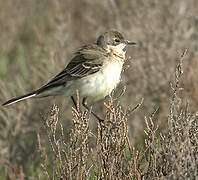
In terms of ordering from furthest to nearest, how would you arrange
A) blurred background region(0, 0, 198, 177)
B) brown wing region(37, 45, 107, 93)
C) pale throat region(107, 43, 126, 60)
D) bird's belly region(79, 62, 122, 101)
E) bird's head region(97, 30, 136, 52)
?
1. blurred background region(0, 0, 198, 177)
2. bird's head region(97, 30, 136, 52)
3. pale throat region(107, 43, 126, 60)
4. brown wing region(37, 45, 107, 93)
5. bird's belly region(79, 62, 122, 101)

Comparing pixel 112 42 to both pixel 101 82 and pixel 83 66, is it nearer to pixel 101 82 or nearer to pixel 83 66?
pixel 83 66

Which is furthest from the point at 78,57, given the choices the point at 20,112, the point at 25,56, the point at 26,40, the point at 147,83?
the point at 26,40

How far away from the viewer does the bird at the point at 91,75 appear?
196 inches

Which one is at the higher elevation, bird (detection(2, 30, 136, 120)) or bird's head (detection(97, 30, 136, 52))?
bird's head (detection(97, 30, 136, 52))

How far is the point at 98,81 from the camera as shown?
5004 mm

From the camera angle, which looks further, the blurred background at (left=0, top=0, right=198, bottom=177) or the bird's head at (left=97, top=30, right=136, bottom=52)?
the blurred background at (left=0, top=0, right=198, bottom=177)

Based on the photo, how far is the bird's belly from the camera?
492 centimetres

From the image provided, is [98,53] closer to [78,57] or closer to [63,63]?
[78,57]

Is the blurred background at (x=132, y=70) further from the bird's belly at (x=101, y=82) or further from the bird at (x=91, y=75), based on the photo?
the bird's belly at (x=101, y=82)

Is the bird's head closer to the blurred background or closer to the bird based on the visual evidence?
the bird

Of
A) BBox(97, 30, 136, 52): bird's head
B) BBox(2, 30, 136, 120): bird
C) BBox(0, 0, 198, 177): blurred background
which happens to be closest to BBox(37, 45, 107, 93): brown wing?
BBox(2, 30, 136, 120): bird

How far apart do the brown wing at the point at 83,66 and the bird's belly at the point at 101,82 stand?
0.24 feet

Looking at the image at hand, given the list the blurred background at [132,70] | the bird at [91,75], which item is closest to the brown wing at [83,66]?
the bird at [91,75]

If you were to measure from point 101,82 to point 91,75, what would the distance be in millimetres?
169
